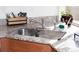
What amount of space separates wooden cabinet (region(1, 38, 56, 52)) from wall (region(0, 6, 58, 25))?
1.96 feet

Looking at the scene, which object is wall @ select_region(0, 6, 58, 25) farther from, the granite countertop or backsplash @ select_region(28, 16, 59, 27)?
the granite countertop

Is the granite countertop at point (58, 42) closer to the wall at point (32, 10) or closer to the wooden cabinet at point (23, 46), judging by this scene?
the wooden cabinet at point (23, 46)

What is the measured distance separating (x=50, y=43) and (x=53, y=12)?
1.26 meters

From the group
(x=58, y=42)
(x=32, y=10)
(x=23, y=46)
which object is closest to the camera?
(x=58, y=42)

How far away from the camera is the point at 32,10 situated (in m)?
2.88

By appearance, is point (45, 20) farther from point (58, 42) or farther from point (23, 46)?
point (58, 42)

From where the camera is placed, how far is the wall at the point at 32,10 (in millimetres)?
2705

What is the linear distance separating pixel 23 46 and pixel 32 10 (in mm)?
974

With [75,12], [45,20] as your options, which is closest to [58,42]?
[45,20]

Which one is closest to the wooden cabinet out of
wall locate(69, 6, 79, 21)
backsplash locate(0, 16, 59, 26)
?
backsplash locate(0, 16, 59, 26)
